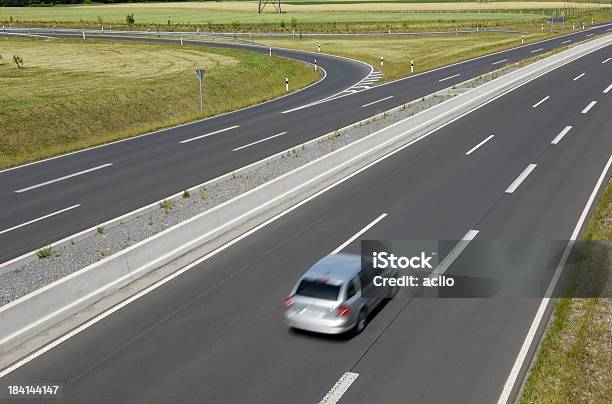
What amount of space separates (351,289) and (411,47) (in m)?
63.2

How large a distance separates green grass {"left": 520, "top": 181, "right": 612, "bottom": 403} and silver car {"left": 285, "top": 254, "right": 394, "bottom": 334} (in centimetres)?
317

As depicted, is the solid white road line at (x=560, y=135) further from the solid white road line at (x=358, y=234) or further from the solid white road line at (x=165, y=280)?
the solid white road line at (x=358, y=234)

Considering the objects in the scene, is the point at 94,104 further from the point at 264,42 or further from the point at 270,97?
the point at 264,42

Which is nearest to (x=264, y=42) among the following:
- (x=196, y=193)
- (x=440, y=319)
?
(x=196, y=193)

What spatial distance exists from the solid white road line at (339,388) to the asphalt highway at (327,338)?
82 millimetres

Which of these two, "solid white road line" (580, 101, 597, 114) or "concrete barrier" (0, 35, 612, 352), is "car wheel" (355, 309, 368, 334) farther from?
"solid white road line" (580, 101, 597, 114)

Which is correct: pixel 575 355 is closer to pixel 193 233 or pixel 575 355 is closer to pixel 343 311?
pixel 343 311

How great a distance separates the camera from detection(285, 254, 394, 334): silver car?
11328mm

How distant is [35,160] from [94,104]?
1342 cm

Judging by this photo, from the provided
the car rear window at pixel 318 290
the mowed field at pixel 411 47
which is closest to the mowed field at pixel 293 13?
the mowed field at pixel 411 47

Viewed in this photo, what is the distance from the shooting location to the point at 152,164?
25109 millimetres

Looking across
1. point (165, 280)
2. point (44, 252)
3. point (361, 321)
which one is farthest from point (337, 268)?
point (44, 252)

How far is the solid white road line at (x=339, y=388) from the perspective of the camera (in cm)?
972

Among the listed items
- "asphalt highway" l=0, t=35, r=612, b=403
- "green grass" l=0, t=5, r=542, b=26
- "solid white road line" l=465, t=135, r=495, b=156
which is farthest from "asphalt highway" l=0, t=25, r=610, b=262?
"green grass" l=0, t=5, r=542, b=26
